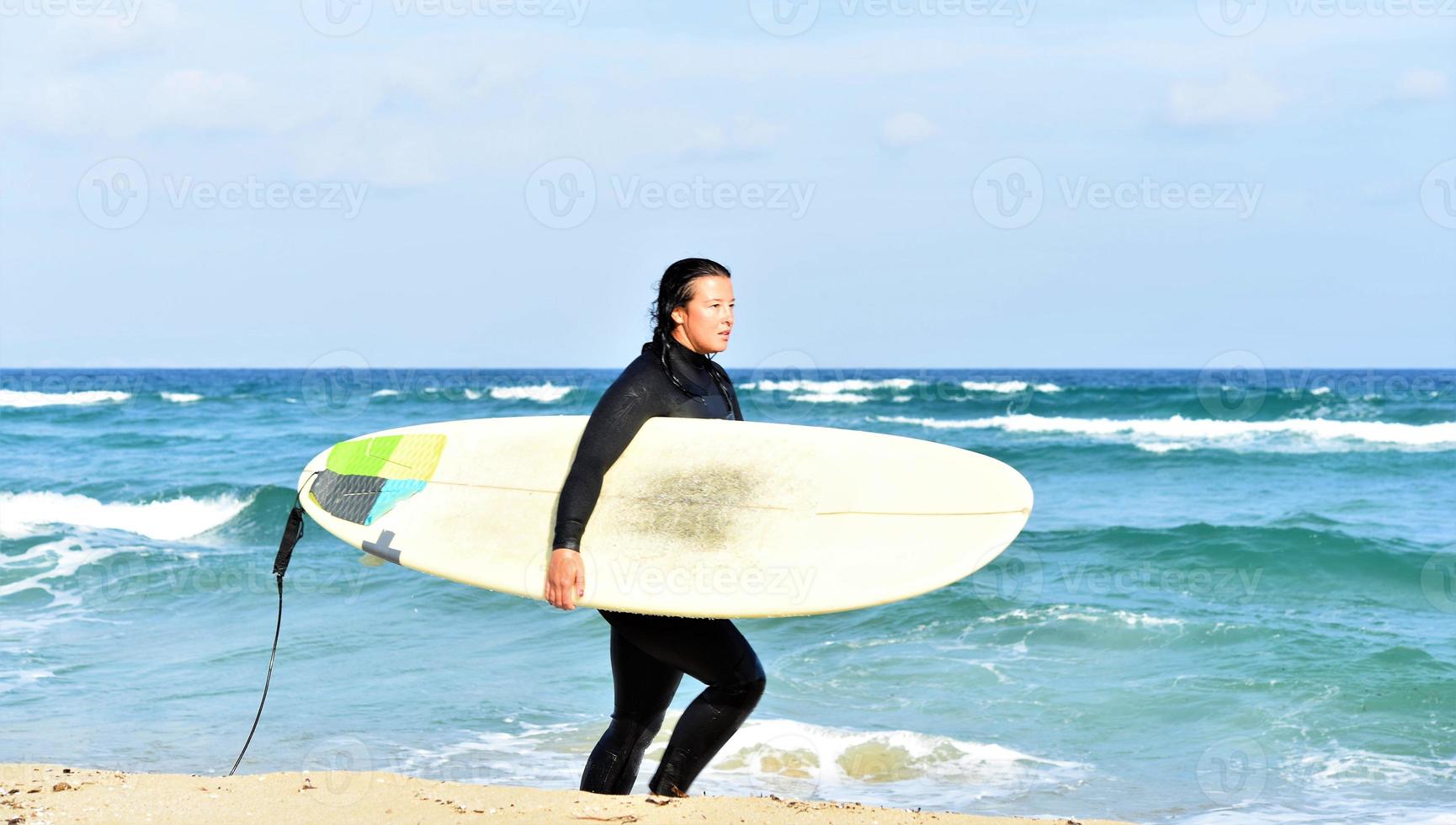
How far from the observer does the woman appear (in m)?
2.60

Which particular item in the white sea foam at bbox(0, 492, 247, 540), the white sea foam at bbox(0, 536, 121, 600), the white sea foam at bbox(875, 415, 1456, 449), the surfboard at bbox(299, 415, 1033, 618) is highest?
the surfboard at bbox(299, 415, 1033, 618)

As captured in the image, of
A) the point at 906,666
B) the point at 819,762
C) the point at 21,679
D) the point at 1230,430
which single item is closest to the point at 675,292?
the point at 819,762

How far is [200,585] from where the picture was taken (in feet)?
27.1

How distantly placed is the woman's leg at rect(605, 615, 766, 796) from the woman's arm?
276mm

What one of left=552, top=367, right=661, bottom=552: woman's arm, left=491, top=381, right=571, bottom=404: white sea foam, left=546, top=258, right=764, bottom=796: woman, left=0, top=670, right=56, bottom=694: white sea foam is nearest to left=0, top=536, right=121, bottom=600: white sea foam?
left=0, top=670, right=56, bottom=694: white sea foam

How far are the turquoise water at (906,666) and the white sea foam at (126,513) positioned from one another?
0.20 ft

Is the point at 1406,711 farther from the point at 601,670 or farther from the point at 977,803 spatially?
the point at 601,670

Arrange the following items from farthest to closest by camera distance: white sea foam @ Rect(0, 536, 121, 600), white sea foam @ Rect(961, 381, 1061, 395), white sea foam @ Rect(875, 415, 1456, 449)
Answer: white sea foam @ Rect(961, 381, 1061, 395)
white sea foam @ Rect(875, 415, 1456, 449)
white sea foam @ Rect(0, 536, 121, 600)

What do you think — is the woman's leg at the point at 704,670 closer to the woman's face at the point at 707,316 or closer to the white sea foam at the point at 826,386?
the woman's face at the point at 707,316

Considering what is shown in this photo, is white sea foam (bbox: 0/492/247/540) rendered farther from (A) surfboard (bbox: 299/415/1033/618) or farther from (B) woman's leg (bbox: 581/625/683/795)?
(B) woman's leg (bbox: 581/625/683/795)

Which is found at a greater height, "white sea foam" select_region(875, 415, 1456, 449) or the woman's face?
the woman's face

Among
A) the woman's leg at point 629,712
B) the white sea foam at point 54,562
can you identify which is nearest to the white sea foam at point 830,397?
the white sea foam at point 54,562

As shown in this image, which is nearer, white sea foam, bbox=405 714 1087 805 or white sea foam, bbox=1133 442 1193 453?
white sea foam, bbox=405 714 1087 805

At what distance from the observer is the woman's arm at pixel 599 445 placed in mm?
2564
